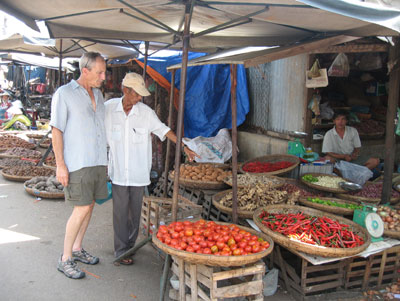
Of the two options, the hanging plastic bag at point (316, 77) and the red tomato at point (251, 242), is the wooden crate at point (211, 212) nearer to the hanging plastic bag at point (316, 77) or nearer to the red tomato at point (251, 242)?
the red tomato at point (251, 242)

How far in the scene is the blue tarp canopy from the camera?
796 cm

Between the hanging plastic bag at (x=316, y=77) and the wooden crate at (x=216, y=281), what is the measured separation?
386 centimetres

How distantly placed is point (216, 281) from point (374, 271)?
81.3 inches

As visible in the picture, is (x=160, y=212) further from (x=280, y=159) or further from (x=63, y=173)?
(x=280, y=159)

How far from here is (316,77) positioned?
6.02 meters

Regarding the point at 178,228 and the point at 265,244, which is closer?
the point at 265,244

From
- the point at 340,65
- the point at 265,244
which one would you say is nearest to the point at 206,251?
the point at 265,244

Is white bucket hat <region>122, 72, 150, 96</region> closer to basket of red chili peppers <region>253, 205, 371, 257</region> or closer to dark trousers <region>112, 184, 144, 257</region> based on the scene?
dark trousers <region>112, 184, 144, 257</region>

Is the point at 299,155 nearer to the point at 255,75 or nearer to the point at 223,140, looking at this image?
the point at 223,140

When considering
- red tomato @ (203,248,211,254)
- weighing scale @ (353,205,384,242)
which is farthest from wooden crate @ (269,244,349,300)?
red tomato @ (203,248,211,254)

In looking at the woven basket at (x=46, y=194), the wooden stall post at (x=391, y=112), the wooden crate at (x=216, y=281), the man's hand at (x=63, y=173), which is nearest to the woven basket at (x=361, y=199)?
the wooden stall post at (x=391, y=112)

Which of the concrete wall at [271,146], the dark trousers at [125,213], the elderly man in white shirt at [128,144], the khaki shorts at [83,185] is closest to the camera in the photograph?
the khaki shorts at [83,185]

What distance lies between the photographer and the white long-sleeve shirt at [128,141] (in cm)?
387

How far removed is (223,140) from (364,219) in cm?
411
